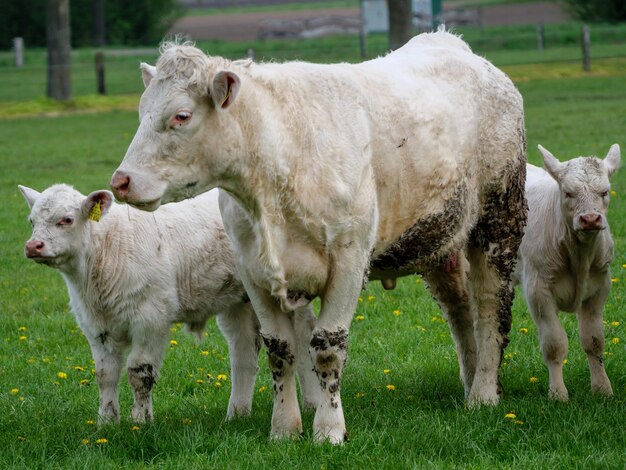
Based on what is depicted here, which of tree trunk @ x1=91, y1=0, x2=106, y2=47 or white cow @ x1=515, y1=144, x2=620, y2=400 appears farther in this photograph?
tree trunk @ x1=91, y1=0, x2=106, y2=47

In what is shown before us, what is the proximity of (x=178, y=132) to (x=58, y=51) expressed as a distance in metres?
31.7

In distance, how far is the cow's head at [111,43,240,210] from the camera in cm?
584

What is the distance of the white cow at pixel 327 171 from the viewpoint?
234 inches

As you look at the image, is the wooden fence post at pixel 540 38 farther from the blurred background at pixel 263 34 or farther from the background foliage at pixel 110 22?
the background foliage at pixel 110 22

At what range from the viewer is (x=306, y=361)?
25.4ft

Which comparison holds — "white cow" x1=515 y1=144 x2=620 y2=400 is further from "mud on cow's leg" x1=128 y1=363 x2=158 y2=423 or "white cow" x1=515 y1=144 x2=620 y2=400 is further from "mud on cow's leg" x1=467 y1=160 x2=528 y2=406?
"mud on cow's leg" x1=128 y1=363 x2=158 y2=423

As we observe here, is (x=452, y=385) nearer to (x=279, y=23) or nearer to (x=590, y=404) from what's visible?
(x=590, y=404)

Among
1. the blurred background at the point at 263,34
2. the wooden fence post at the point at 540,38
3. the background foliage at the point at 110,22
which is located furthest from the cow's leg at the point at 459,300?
the background foliage at the point at 110,22

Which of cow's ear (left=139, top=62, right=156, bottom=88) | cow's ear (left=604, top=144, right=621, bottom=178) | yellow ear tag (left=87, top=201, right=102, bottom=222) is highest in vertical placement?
cow's ear (left=139, top=62, right=156, bottom=88)

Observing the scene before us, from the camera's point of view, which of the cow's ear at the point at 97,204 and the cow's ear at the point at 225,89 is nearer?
the cow's ear at the point at 225,89

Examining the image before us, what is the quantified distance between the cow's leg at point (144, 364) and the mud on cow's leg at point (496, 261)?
2.19 metres

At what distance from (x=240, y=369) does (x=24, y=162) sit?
15077 mm

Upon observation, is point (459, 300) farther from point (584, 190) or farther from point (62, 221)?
point (62, 221)

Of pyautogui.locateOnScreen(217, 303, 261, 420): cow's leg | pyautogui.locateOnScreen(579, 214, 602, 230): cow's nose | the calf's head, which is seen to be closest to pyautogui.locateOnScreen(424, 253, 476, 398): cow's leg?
pyautogui.locateOnScreen(579, 214, 602, 230): cow's nose
